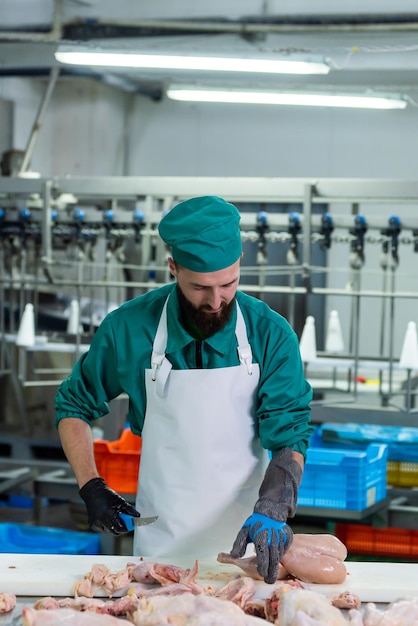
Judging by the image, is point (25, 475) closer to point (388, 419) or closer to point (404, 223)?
point (388, 419)

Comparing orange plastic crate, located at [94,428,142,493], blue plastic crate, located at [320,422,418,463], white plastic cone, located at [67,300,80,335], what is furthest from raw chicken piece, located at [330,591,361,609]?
white plastic cone, located at [67,300,80,335]

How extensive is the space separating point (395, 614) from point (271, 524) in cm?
34

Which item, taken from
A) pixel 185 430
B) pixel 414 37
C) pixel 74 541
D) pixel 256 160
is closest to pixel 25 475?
pixel 74 541

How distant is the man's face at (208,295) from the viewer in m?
2.23

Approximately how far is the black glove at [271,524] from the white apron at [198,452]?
24 cm

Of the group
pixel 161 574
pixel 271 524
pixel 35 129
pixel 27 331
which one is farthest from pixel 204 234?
pixel 35 129

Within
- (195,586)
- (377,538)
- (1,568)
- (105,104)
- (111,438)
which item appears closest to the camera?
(195,586)

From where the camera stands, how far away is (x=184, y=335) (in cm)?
240

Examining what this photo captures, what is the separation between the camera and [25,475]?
5.22 meters

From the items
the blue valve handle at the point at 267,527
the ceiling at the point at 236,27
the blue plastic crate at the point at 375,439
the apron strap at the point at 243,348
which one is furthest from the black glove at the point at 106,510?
the ceiling at the point at 236,27

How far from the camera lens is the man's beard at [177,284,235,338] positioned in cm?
232

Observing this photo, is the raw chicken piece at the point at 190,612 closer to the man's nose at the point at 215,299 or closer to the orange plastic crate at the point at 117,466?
the man's nose at the point at 215,299

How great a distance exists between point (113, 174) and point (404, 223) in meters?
5.49

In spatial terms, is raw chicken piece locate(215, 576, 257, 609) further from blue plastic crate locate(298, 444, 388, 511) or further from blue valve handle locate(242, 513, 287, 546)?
blue plastic crate locate(298, 444, 388, 511)
